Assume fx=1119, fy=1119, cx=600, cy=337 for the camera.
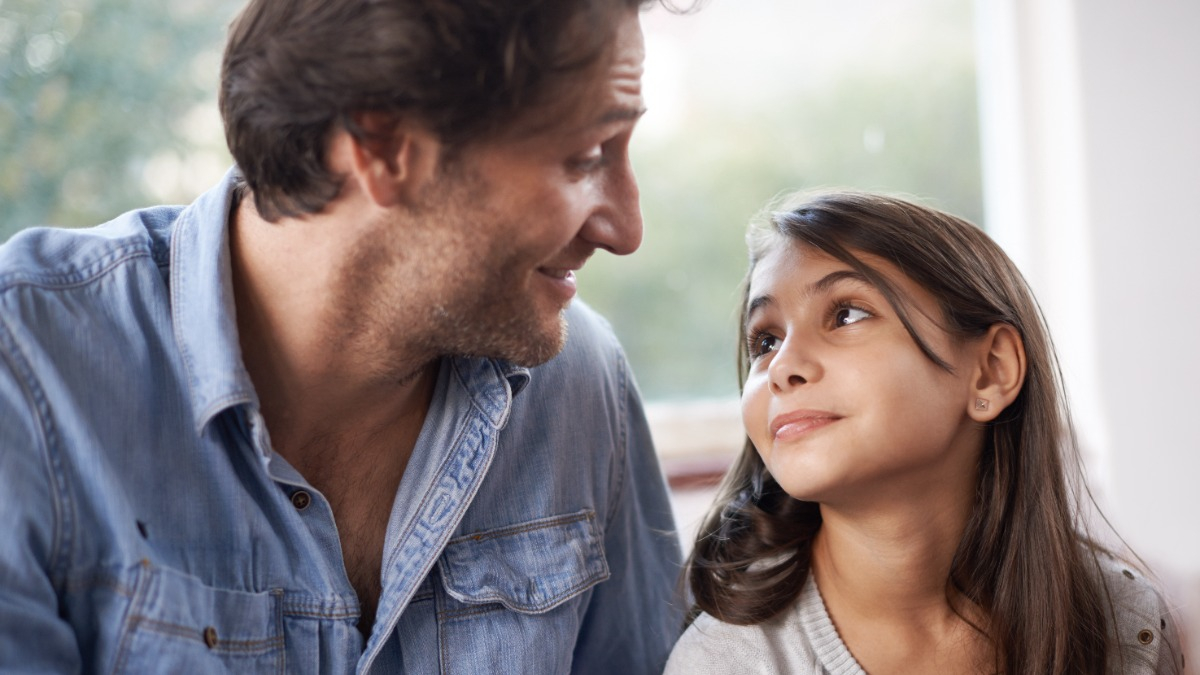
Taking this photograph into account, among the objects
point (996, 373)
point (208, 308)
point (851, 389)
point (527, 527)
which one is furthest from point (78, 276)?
point (996, 373)

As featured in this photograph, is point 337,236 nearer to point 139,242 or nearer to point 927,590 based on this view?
point 139,242

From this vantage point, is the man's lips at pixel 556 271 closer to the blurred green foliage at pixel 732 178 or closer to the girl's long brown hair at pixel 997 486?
the girl's long brown hair at pixel 997 486

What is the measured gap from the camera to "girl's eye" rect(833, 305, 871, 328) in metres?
1.31

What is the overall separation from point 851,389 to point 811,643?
34 centimetres

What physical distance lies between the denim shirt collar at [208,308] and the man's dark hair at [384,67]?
0.08 m

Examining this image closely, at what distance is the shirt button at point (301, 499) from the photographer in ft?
4.03

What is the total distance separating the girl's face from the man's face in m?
0.27

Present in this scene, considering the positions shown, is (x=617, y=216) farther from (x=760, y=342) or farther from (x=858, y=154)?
(x=858, y=154)

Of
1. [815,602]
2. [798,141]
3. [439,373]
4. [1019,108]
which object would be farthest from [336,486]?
[1019,108]

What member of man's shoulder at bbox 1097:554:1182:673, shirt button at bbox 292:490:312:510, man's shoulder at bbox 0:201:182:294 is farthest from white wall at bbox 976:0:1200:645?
man's shoulder at bbox 0:201:182:294

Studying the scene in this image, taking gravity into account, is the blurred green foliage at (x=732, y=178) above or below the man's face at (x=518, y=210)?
below

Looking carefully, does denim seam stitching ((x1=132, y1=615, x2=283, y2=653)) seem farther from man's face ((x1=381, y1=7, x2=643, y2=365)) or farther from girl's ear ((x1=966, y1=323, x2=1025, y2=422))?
girl's ear ((x1=966, y1=323, x2=1025, y2=422))

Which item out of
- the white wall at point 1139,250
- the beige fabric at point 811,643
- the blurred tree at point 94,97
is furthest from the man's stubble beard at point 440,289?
the white wall at point 1139,250

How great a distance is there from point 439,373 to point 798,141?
1421 mm
